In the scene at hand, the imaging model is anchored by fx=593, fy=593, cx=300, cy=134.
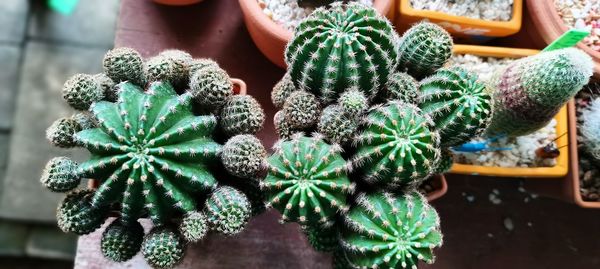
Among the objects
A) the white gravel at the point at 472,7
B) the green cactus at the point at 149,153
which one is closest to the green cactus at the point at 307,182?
the green cactus at the point at 149,153

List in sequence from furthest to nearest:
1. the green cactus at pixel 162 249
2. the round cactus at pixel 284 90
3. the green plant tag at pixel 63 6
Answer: the green plant tag at pixel 63 6, the round cactus at pixel 284 90, the green cactus at pixel 162 249

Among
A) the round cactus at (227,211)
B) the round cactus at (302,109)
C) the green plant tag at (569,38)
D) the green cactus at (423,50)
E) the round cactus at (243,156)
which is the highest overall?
the green plant tag at (569,38)

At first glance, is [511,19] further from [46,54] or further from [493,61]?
[46,54]

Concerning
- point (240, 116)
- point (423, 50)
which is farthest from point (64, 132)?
point (423, 50)

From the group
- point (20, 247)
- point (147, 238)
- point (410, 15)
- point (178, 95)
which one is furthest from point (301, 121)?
point (20, 247)

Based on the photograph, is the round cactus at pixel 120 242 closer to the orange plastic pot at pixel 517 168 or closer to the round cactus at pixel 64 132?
the round cactus at pixel 64 132

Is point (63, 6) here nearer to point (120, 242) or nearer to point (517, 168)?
point (120, 242)

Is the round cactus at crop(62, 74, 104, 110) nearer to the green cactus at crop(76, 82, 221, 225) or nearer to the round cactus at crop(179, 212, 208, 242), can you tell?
the green cactus at crop(76, 82, 221, 225)
